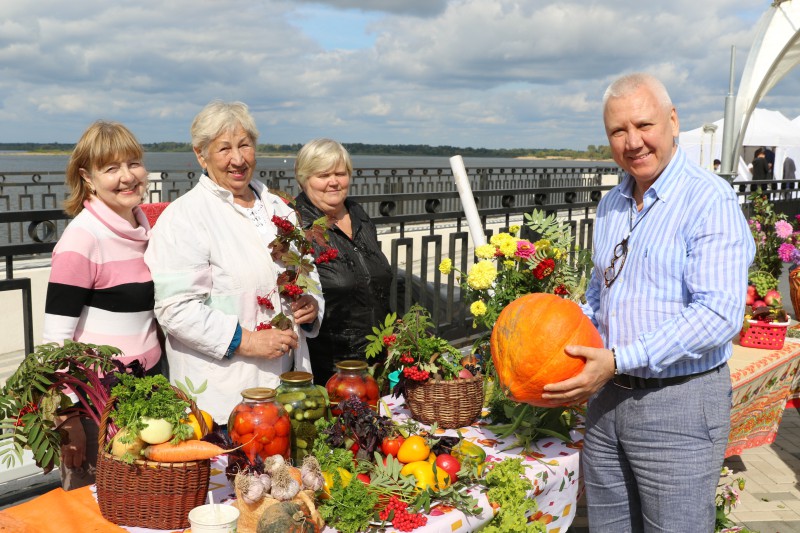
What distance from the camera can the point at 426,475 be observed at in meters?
2.05

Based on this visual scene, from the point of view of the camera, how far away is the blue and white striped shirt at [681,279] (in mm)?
1898

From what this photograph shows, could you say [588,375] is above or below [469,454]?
above

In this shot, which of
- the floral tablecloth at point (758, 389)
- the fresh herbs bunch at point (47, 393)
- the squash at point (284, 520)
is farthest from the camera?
the floral tablecloth at point (758, 389)

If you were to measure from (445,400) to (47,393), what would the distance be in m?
1.37

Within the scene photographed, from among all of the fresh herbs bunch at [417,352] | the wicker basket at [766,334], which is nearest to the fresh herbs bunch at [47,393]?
the fresh herbs bunch at [417,352]

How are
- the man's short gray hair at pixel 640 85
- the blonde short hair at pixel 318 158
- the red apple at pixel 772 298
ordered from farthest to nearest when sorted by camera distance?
the red apple at pixel 772 298 → the blonde short hair at pixel 318 158 → the man's short gray hair at pixel 640 85

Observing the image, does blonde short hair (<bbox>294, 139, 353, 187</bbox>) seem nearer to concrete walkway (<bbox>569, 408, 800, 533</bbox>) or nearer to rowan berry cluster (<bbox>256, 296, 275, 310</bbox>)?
rowan berry cluster (<bbox>256, 296, 275, 310</bbox>)

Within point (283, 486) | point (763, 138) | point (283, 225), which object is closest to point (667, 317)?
point (283, 486)

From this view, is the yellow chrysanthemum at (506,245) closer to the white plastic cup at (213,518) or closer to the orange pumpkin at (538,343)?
the orange pumpkin at (538,343)

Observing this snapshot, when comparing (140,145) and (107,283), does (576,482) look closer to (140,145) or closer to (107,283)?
(107,283)

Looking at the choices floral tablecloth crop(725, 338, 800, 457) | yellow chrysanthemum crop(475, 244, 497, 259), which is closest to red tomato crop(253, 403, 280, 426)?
yellow chrysanthemum crop(475, 244, 497, 259)

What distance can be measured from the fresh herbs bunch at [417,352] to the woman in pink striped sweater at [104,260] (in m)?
0.92

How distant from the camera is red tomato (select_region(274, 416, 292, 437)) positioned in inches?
75.0

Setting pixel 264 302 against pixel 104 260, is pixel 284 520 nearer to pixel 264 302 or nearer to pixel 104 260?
pixel 264 302
